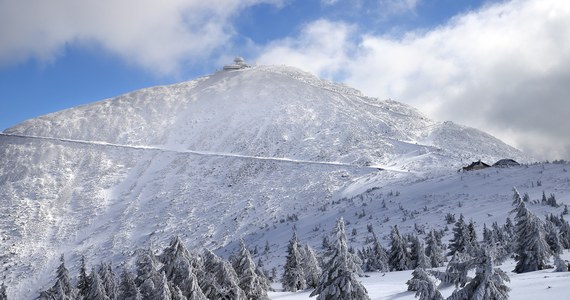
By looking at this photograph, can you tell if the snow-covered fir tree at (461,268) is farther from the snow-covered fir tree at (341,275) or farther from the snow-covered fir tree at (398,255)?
the snow-covered fir tree at (398,255)

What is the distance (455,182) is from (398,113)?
93.9 metres

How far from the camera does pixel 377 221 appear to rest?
75.4m

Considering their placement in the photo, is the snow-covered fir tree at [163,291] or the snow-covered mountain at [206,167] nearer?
the snow-covered fir tree at [163,291]

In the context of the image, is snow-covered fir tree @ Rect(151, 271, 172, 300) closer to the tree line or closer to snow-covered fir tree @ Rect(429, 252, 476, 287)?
the tree line

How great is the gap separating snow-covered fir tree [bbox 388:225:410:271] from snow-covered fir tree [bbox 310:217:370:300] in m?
33.3

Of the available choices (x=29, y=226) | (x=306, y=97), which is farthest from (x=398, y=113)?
(x=29, y=226)

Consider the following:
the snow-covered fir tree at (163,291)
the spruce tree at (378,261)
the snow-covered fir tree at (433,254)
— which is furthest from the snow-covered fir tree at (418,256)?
the snow-covered fir tree at (163,291)

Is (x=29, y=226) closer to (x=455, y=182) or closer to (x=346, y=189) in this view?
(x=346, y=189)

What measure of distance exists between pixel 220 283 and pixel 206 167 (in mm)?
103778

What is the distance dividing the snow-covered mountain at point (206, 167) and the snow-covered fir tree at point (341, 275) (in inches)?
2317

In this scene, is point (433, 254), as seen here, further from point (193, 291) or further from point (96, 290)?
point (96, 290)

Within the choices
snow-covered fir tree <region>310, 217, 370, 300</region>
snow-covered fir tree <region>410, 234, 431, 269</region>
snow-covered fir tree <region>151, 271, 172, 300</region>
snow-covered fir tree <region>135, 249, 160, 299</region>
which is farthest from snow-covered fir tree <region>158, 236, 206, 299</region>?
snow-covered fir tree <region>410, 234, 431, 269</region>

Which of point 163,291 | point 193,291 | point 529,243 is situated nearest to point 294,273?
point 193,291

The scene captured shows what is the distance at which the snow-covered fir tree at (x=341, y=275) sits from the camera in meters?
17.2
